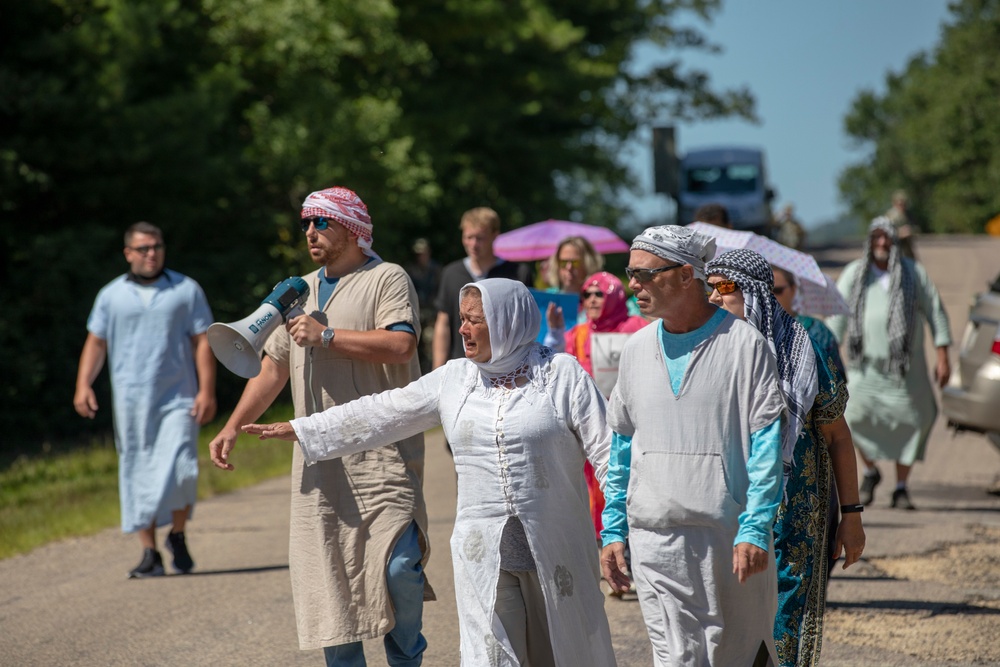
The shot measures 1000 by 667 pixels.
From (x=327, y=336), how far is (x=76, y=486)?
7.64m

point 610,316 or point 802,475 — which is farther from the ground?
point 610,316

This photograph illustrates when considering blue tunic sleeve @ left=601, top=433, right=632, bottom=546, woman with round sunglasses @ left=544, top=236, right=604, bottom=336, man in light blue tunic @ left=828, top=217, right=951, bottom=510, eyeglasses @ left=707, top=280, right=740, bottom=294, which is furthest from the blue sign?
blue tunic sleeve @ left=601, top=433, right=632, bottom=546

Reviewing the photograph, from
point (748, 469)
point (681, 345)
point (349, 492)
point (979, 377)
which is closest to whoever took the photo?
point (748, 469)

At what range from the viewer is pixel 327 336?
4871 mm

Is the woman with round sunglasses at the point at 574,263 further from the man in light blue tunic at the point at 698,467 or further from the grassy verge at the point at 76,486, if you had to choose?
the grassy verge at the point at 76,486

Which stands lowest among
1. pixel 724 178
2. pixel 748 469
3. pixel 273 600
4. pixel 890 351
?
pixel 273 600

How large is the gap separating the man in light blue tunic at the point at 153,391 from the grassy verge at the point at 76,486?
4.82ft

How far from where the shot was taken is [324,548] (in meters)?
4.98

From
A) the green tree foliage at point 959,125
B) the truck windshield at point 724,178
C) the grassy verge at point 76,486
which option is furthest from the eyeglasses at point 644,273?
the green tree foliage at point 959,125

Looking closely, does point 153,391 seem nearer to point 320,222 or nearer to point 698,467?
point 320,222

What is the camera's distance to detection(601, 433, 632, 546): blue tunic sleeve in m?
4.12

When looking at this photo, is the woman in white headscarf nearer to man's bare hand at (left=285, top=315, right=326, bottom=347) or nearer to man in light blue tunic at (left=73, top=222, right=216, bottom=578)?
man's bare hand at (left=285, top=315, right=326, bottom=347)

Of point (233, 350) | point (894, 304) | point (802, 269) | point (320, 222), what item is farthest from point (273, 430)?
point (894, 304)

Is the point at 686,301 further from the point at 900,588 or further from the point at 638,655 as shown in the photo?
the point at 900,588
